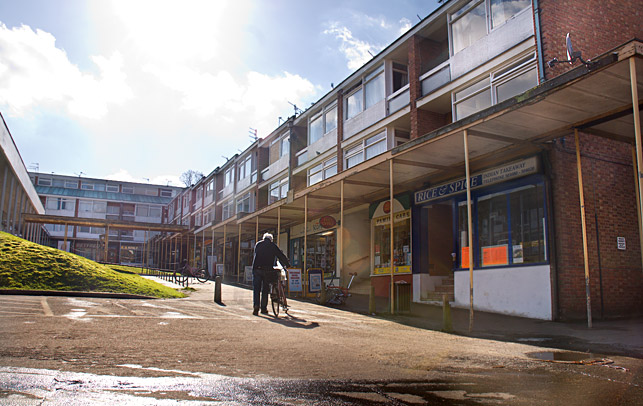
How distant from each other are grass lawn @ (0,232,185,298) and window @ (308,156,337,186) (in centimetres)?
1010

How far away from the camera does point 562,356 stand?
6.60m

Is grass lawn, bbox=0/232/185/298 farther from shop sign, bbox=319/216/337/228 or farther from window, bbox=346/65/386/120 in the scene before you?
window, bbox=346/65/386/120

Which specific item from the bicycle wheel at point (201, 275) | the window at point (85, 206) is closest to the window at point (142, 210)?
the window at point (85, 206)

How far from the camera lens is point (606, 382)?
4988mm

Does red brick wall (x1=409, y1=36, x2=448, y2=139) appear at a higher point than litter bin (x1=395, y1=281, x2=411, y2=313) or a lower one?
higher

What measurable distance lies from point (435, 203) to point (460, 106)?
121 inches

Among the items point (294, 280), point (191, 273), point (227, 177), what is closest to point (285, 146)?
point (191, 273)

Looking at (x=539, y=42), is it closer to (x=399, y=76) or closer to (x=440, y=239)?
(x=440, y=239)

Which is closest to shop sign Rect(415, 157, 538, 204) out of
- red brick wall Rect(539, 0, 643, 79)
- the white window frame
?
red brick wall Rect(539, 0, 643, 79)

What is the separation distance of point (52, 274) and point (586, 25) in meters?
15.4

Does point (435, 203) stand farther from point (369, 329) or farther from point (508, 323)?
point (369, 329)

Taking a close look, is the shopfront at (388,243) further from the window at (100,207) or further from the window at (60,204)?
the window at (60,204)

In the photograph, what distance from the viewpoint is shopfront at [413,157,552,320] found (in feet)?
38.5

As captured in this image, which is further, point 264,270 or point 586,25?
point 586,25
